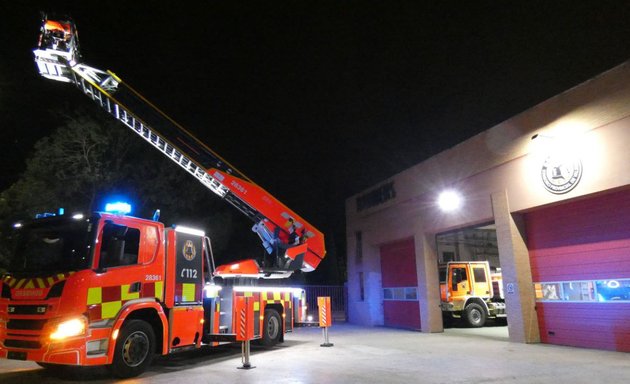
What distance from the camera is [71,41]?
9.20m

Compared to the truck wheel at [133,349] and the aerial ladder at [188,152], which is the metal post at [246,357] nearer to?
the truck wheel at [133,349]

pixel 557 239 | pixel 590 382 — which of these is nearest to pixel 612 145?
pixel 557 239

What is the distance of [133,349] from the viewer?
7590mm

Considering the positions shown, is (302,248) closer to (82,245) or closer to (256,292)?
(256,292)

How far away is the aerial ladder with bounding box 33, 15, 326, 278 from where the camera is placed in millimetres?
9164

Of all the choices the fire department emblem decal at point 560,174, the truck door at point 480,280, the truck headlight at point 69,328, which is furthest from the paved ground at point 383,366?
the truck door at point 480,280

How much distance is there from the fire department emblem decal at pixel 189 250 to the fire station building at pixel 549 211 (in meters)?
8.43

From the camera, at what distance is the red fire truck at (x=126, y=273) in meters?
6.88

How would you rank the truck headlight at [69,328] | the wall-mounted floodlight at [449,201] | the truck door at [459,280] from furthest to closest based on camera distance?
the truck door at [459,280]
the wall-mounted floodlight at [449,201]
the truck headlight at [69,328]

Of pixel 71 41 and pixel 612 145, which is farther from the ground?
pixel 71 41

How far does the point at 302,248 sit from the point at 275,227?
0.87m

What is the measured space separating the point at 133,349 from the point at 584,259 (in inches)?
400

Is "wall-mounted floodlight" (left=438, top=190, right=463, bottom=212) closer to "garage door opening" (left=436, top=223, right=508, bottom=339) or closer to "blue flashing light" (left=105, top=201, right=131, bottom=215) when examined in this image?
"garage door opening" (left=436, top=223, right=508, bottom=339)

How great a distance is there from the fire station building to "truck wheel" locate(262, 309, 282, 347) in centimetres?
608
